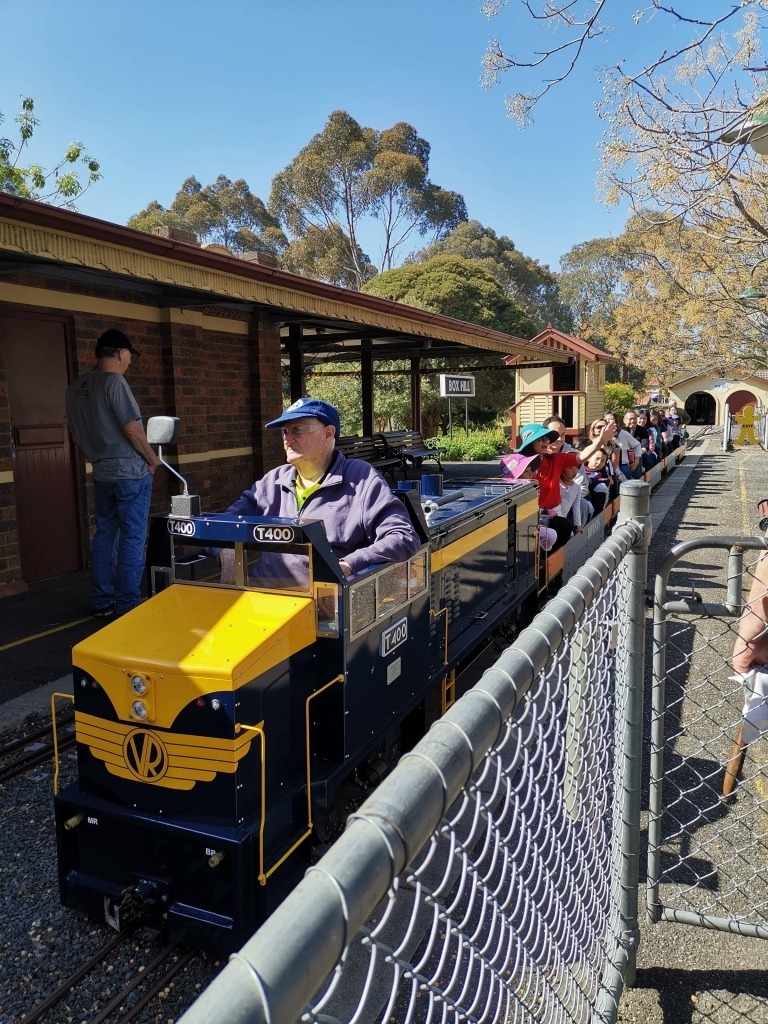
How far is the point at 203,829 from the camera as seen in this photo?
2.78 metres

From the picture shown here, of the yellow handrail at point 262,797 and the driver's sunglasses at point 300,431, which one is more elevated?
the driver's sunglasses at point 300,431

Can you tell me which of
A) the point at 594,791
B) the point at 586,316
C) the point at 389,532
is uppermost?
the point at 586,316

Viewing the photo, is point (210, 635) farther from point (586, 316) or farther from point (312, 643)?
point (586, 316)

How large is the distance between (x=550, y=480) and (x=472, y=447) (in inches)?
705

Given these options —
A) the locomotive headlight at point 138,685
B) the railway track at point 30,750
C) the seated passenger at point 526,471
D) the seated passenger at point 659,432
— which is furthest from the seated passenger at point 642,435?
the locomotive headlight at point 138,685

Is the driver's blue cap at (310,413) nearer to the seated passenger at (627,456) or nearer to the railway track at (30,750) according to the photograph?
the railway track at (30,750)

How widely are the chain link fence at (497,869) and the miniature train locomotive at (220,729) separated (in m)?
0.57

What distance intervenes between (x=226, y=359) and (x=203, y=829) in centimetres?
818

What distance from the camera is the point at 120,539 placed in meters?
6.25

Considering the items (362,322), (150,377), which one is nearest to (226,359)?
(150,377)

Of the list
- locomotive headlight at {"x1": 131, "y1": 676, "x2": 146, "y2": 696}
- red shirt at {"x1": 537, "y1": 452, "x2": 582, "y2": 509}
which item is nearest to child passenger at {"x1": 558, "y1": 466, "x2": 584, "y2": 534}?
red shirt at {"x1": 537, "y1": 452, "x2": 582, "y2": 509}

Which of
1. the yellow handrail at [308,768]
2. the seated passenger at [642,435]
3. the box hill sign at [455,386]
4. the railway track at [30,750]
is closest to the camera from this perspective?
the yellow handrail at [308,768]

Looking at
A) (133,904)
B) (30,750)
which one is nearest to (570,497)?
(30,750)

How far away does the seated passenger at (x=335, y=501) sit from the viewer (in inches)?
138
